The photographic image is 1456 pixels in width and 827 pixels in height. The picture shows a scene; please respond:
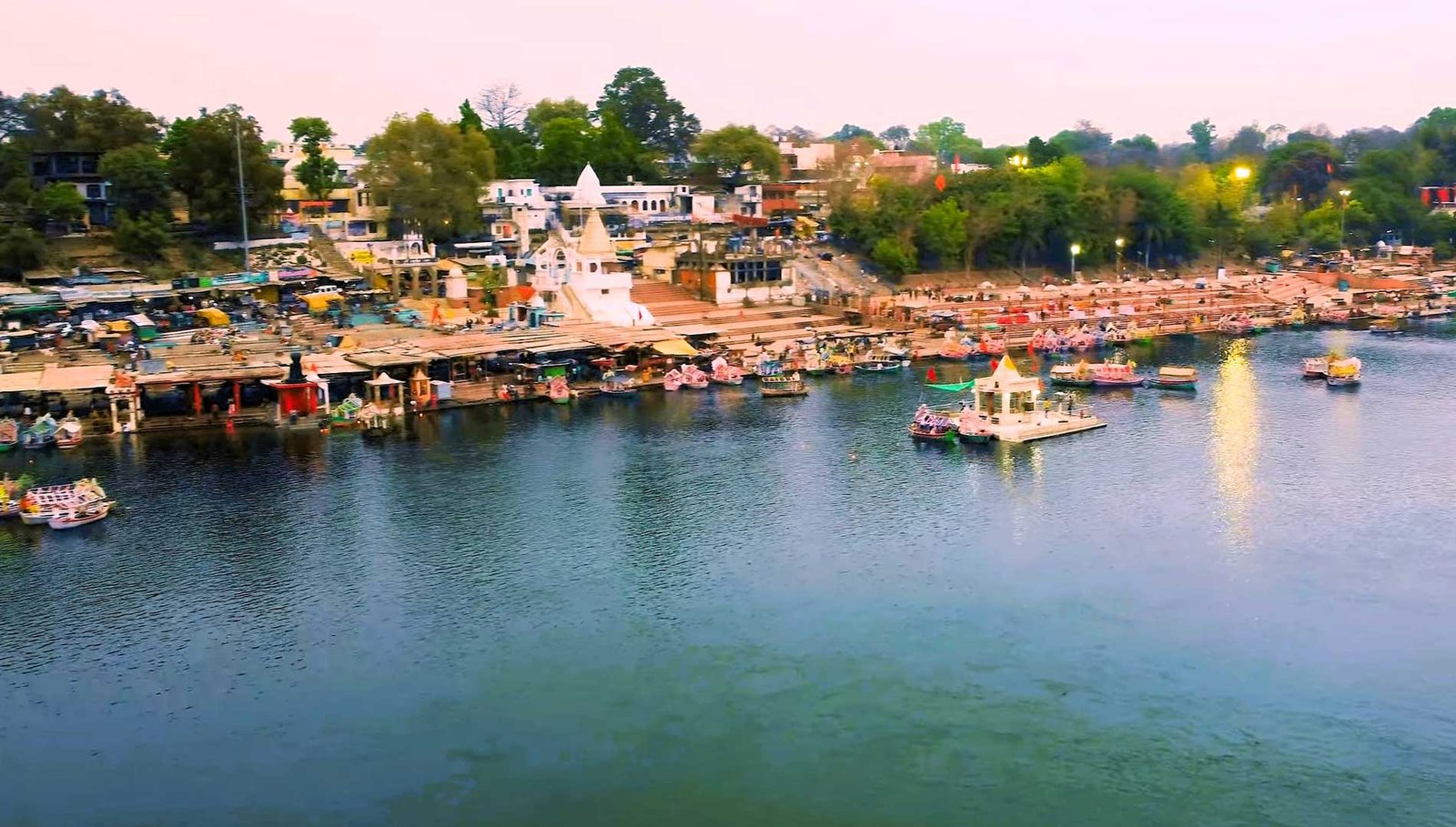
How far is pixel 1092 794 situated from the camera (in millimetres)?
19406

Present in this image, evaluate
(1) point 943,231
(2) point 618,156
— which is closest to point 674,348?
(1) point 943,231

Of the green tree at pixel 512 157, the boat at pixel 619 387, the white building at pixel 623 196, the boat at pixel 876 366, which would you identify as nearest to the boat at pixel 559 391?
the boat at pixel 619 387

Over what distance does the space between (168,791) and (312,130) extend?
57239 millimetres

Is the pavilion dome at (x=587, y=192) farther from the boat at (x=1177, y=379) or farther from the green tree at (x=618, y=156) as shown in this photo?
the boat at (x=1177, y=379)

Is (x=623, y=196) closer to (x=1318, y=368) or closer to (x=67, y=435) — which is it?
(x=1318, y=368)

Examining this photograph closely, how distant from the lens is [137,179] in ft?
183

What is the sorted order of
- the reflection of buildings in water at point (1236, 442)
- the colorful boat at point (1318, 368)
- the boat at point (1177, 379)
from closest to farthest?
the reflection of buildings in water at point (1236, 442)
the boat at point (1177, 379)
the colorful boat at point (1318, 368)

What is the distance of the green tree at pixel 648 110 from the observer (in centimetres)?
8994

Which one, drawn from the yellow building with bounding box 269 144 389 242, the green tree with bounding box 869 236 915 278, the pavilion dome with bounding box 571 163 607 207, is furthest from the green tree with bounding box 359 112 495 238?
the green tree with bounding box 869 236 915 278

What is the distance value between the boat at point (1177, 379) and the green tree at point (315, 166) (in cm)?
4102

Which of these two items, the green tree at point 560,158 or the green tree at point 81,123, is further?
the green tree at point 560,158

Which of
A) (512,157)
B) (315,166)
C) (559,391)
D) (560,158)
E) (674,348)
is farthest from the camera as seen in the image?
(512,157)

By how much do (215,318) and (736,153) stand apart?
40936 mm

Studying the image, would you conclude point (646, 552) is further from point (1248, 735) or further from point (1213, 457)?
point (1213, 457)
